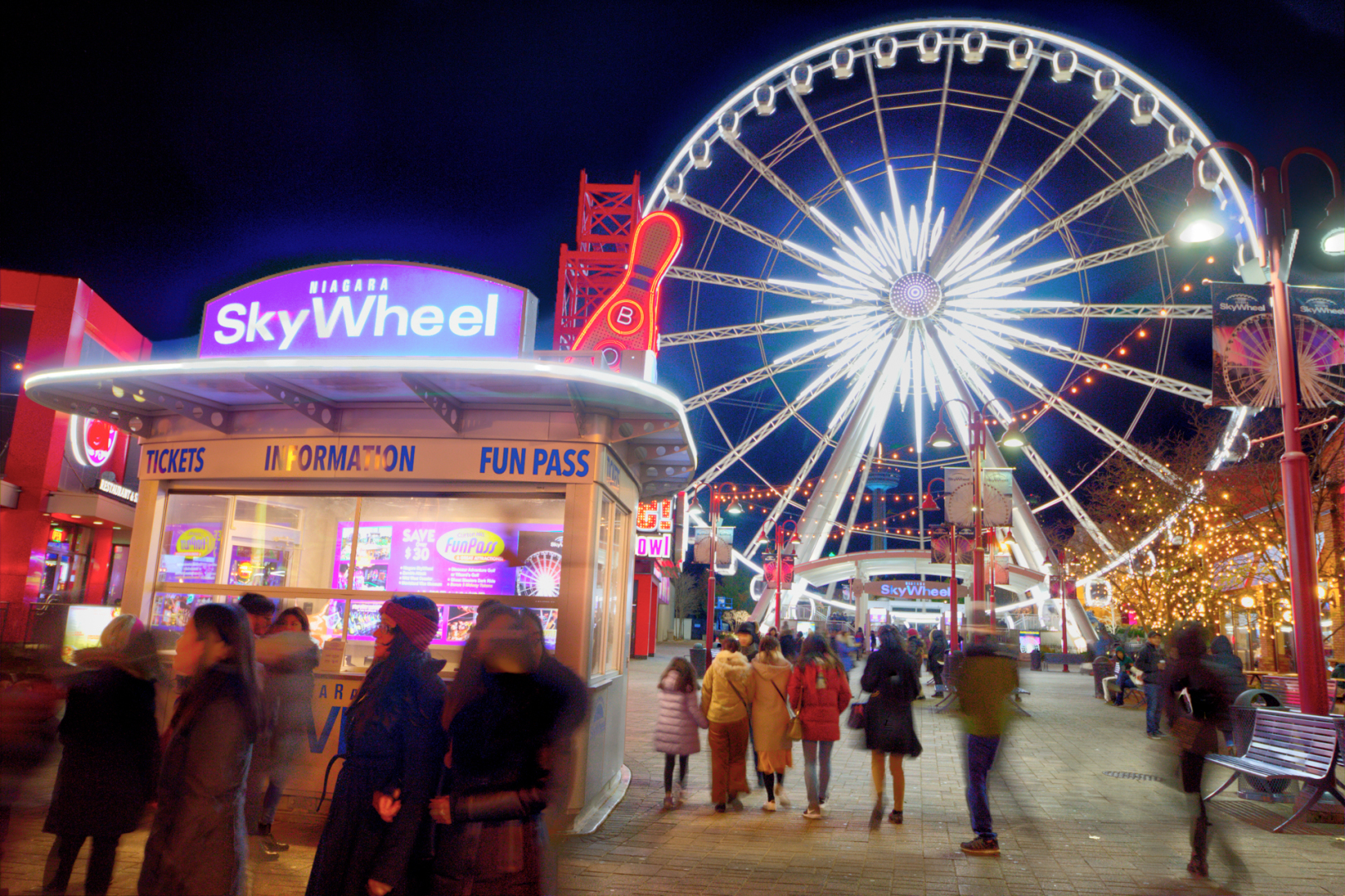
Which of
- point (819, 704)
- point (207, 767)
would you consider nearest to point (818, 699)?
point (819, 704)

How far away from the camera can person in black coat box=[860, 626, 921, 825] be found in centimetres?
782

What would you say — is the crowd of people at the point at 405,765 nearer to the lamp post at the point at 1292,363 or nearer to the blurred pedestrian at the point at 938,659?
the lamp post at the point at 1292,363

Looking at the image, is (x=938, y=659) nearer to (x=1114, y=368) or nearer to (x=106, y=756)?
(x=1114, y=368)

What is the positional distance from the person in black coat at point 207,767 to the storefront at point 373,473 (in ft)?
11.5

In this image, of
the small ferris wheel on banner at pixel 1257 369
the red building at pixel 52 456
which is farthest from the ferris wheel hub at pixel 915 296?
the red building at pixel 52 456

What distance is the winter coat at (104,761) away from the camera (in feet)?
13.7

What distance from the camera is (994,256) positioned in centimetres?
2230

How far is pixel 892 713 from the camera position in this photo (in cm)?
788

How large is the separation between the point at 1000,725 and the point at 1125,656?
17290 millimetres

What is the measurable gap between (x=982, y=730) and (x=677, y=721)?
110 inches

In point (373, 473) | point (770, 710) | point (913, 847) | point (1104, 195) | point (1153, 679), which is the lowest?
point (913, 847)

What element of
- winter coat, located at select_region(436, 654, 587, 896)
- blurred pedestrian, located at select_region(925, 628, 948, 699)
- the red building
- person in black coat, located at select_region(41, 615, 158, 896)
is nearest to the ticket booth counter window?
person in black coat, located at select_region(41, 615, 158, 896)

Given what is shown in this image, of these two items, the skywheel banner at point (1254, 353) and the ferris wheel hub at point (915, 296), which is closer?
the skywheel banner at point (1254, 353)

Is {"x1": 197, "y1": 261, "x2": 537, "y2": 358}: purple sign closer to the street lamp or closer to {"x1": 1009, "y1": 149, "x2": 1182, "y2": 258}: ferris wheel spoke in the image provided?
the street lamp
